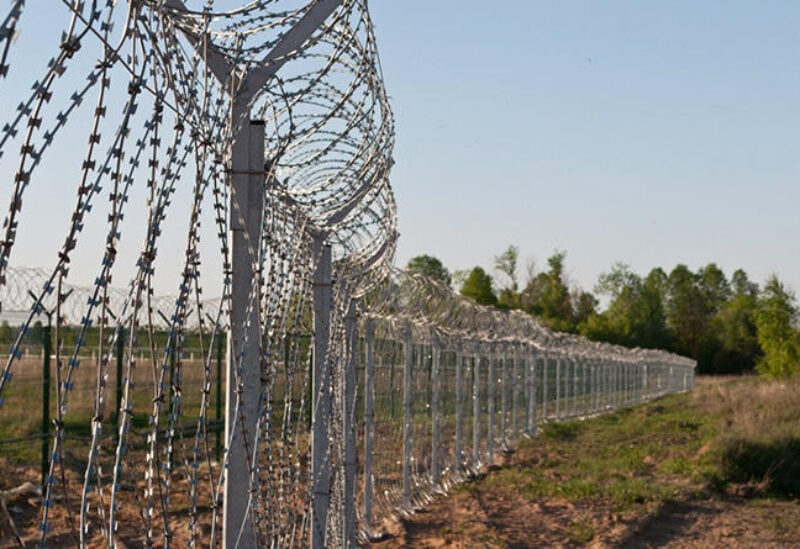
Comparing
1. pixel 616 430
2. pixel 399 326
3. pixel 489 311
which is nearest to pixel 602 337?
pixel 616 430

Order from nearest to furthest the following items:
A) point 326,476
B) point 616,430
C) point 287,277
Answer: point 287,277
point 326,476
point 616,430

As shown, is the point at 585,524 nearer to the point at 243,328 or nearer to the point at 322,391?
the point at 322,391

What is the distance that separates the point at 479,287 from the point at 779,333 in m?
20.6

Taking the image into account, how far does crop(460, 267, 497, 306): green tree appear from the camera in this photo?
5642 centimetres

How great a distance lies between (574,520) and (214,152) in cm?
772

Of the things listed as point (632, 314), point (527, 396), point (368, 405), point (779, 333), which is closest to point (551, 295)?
point (632, 314)

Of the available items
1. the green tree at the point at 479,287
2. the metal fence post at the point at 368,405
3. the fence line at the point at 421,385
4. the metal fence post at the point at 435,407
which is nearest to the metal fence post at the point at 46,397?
the fence line at the point at 421,385

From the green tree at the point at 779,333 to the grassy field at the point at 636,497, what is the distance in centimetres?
2008

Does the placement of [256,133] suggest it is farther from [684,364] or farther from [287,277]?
[684,364]

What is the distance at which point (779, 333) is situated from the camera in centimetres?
3900

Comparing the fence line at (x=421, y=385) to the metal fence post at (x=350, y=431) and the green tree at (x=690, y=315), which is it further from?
the green tree at (x=690, y=315)

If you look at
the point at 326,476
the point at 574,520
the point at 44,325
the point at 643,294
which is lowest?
the point at 574,520

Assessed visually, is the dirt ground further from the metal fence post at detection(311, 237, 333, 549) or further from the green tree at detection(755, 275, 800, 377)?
the green tree at detection(755, 275, 800, 377)

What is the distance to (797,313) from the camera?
4384 cm
